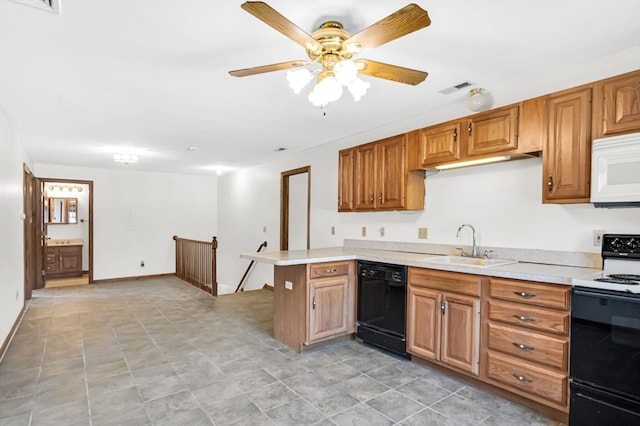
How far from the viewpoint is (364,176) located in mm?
3904

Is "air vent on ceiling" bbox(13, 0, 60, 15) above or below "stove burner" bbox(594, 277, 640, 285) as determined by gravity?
above

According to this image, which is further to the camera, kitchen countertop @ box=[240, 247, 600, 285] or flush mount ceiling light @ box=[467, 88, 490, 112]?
flush mount ceiling light @ box=[467, 88, 490, 112]

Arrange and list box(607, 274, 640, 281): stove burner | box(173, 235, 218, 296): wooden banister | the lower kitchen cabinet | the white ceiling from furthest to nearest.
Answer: the lower kitchen cabinet → box(173, 235, 218, 296): wooden banister → box(607, 274, 640, 281): stove burner → the white ceiling

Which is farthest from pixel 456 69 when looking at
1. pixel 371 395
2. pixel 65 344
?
pixel 65 344

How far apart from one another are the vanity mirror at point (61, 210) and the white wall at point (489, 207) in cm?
591

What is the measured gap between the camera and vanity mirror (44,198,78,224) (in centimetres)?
777

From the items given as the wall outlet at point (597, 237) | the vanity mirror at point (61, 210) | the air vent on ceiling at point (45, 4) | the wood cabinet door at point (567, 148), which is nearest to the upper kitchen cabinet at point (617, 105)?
the wood cabinet door at point (567, 148)

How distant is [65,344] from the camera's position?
11.4 ft

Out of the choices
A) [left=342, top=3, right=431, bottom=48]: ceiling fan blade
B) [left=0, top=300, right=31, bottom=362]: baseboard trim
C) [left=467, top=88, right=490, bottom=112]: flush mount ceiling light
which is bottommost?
[left=0, top=300, right=31, bottom=362]: baseboard trim

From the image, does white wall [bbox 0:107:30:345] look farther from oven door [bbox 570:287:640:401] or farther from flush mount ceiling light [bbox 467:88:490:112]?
oven door [bbox 570:287:640:401]

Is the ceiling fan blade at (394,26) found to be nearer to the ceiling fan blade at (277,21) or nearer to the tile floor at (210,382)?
the ceiling fan blade at (277,21)

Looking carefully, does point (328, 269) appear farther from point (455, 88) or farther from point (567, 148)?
point (567, 148)

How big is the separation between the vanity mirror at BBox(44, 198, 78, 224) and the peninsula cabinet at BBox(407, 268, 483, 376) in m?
8.36

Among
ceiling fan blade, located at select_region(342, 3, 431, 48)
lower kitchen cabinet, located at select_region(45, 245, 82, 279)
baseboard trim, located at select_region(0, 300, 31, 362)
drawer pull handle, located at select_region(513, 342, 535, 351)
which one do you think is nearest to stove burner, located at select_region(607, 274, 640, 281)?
drawer pull handle, located at select_region(513, 342, 535, 351)
